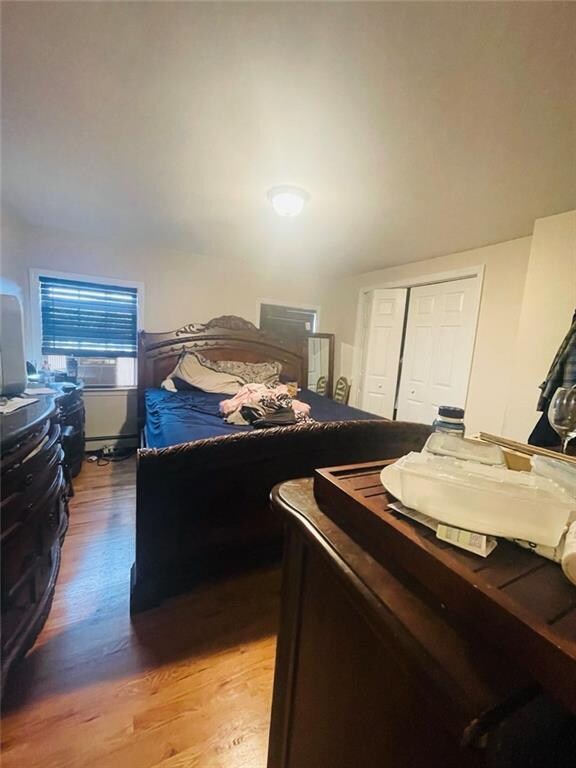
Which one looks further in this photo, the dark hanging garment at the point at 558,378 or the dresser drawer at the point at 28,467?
the dark hanging garment at the point at 558,378

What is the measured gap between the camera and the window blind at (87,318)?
3.35m

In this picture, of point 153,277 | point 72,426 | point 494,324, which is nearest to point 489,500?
point 494,324

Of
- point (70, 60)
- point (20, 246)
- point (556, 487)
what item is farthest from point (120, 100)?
point (20, 246)

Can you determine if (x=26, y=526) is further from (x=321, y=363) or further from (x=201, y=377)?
(x=321, y=363)

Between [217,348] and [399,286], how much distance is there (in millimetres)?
2225

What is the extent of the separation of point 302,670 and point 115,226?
349 centimetres

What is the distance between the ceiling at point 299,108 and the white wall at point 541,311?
0.57 feet

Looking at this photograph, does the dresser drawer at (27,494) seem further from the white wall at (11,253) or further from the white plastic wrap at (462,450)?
the white wall at (11,253)

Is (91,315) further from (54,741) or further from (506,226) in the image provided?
(506,226)

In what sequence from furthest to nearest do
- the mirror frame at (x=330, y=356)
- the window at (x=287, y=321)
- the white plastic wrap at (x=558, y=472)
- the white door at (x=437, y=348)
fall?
the mirror frame at (x=330, y=356) → the window at (x=287, y=321) → the white door at (x=437, y=348) → the white plastic wrap at (x=558, y=472)

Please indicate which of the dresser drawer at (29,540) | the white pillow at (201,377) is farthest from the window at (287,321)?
the dresser drawer at (29,540)

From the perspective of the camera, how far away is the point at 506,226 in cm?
247

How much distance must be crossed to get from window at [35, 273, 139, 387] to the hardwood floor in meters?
2.30

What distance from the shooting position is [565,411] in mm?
957
